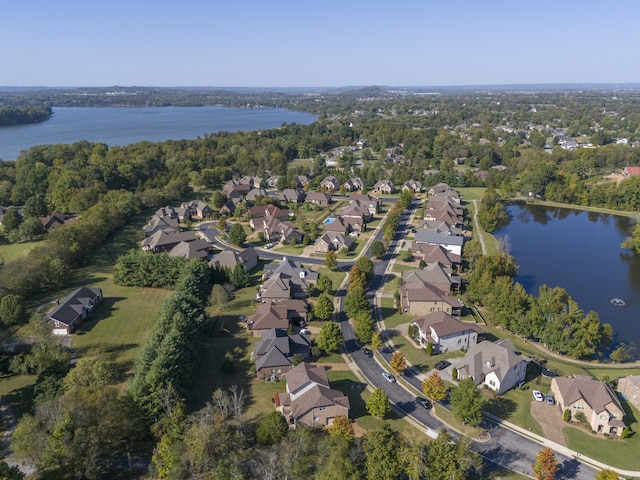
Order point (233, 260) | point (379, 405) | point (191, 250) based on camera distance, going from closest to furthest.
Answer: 1. point (379, 405)
2. point (233, 260)
3. point (191, 250)

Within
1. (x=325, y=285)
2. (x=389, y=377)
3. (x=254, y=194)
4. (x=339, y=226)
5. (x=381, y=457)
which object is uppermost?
(x=381, y=457)

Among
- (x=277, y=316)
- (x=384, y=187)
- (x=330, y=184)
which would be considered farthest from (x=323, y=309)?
(x=384, y=187)

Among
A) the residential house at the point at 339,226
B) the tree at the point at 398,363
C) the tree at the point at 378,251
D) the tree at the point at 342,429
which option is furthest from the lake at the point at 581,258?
the tree at the point at 342,429

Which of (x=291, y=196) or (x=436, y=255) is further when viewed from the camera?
(x=291, y=196)

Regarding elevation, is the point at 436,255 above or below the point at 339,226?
above

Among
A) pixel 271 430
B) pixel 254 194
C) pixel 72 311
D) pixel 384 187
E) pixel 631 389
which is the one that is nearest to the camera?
pixel 271 430

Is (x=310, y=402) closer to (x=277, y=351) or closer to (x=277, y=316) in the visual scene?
(x=277, y=351)

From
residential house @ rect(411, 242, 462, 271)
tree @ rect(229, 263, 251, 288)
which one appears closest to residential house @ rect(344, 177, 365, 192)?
residential house @ rect(411, 242, 462, 271)
